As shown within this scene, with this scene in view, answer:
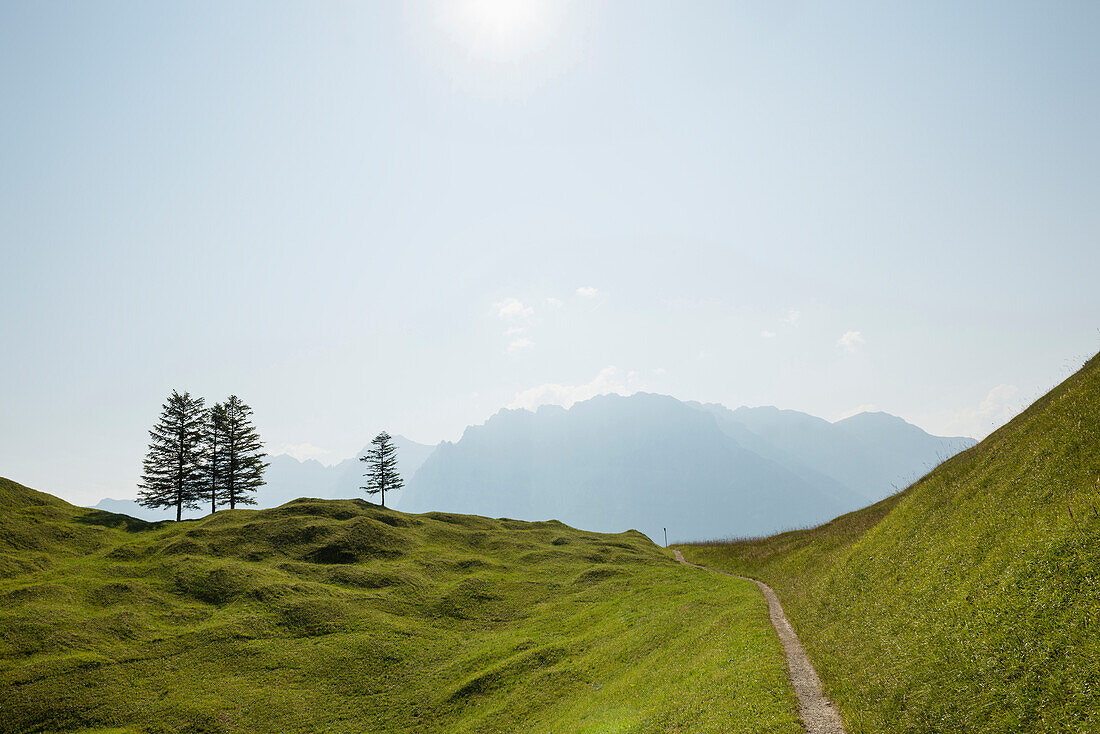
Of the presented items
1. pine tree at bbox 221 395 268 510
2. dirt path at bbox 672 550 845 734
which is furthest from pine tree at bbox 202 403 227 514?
dirt path at bbox 672 550 845 734

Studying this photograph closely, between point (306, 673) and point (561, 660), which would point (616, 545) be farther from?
point (306, 673)

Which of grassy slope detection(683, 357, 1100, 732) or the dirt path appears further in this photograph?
the dirt path

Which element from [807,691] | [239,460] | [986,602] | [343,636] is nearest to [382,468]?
[239,460]

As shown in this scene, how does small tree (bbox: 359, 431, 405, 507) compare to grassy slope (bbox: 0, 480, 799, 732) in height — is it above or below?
above

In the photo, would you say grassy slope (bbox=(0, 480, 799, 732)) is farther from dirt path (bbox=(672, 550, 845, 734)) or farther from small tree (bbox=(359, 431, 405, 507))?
small tree (bbox=(359, 431, 405, 507))

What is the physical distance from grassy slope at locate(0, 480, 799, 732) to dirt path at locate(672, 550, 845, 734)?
0.53 meters

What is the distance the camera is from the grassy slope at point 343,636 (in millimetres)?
27859

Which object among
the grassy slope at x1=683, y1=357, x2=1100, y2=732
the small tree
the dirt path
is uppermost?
the small tree

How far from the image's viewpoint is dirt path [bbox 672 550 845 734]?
1638cm

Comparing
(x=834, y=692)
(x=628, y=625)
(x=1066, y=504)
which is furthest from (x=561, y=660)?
(x=1066, y=504)

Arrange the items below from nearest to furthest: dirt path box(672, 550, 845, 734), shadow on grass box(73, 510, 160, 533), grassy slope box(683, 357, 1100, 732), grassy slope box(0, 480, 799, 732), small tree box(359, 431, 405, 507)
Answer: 1. grassy slope box(683, 357, 1100, 732)
2. dirt path box(672, 550, 845, 734)
3. grassy slope box(0, 480, 799, 732)
4. shadow on grass box(73, 510, 160, 533)
5. small tree box(359, 431, 405, 507)

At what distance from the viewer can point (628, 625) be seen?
3962 cm

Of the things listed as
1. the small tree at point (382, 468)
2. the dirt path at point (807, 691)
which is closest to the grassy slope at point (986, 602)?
the dirt path at point (807, 691)

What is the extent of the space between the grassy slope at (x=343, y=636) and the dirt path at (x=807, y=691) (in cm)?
53
